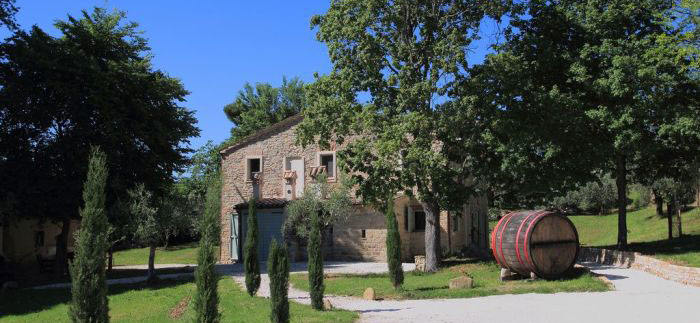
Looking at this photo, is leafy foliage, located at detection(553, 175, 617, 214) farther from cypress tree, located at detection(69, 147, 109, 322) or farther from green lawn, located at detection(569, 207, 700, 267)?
cypress tree, located at detection(69, 147, 109, 322)

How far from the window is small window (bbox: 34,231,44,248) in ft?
52.5

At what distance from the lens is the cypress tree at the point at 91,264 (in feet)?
27.6

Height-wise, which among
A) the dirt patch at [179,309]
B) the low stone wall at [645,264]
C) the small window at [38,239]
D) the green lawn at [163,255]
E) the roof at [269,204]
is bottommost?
the green lawn at [163,255]

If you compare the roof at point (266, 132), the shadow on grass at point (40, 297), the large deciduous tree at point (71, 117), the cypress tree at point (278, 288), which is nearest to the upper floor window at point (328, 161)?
the roof at point (266, 132)

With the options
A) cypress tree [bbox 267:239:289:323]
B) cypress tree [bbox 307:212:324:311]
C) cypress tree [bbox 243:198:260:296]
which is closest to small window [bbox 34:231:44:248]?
cypress tree [bbox 243:198:260:296]

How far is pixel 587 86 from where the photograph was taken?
23.1 meters

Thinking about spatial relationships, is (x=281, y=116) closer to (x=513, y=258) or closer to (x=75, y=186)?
(x=75, y=186)

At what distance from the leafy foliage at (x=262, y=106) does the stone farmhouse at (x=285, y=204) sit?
22208mm

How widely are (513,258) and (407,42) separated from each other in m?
9.12

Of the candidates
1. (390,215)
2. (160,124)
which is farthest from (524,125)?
(160,124)

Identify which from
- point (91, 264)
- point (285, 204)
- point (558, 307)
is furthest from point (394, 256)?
point (285, 204)

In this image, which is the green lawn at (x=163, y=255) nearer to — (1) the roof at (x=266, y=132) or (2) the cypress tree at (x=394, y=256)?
(1) the roof at (x=266, y=132)

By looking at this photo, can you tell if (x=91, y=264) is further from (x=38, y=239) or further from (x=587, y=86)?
(x=38, y=239)

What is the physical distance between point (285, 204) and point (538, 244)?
1559 centimetres
